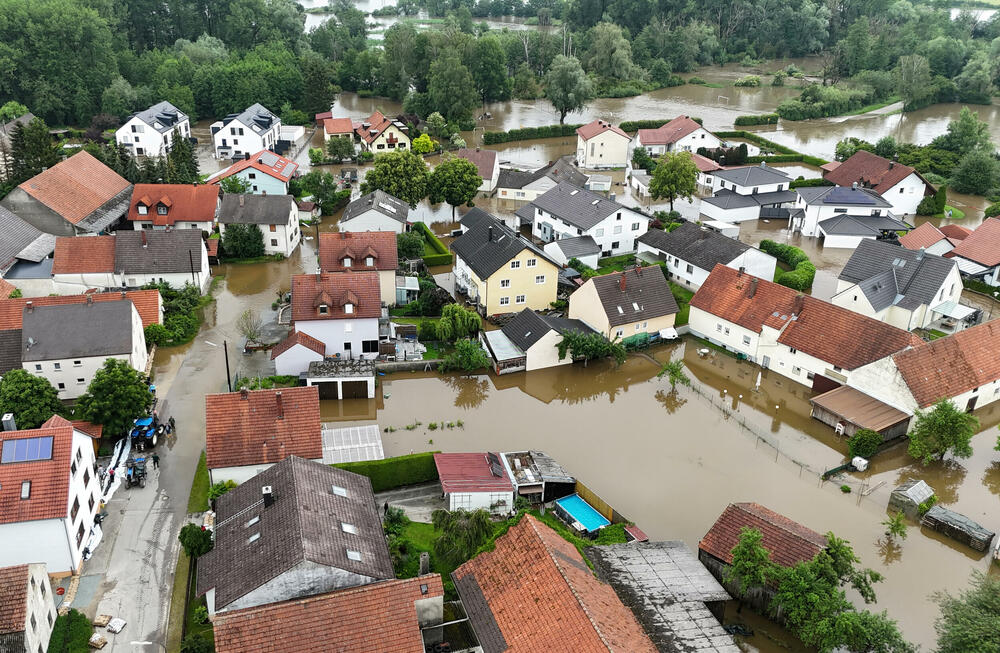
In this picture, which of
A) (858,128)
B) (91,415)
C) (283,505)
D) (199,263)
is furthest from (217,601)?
(858,128)

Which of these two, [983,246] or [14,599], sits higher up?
[983,246]

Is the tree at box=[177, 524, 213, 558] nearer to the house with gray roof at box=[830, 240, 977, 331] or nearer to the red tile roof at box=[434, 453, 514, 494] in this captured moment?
the red tile roof at box=[434, 453, 514, 494]

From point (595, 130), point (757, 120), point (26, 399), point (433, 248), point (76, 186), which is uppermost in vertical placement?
point (595, 130)

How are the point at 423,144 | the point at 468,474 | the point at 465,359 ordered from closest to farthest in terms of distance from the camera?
the point at 468,474 < the point at 465,359 < the point at 423,144

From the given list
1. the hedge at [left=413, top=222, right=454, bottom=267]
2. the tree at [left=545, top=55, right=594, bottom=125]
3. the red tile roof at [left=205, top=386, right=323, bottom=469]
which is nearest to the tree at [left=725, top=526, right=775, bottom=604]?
the red tile roof at [left=205, top=386, right=323, bottom=469]

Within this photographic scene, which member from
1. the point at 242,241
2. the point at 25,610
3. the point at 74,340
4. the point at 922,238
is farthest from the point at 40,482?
the point at 922,238

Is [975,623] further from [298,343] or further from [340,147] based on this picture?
[340,147]
